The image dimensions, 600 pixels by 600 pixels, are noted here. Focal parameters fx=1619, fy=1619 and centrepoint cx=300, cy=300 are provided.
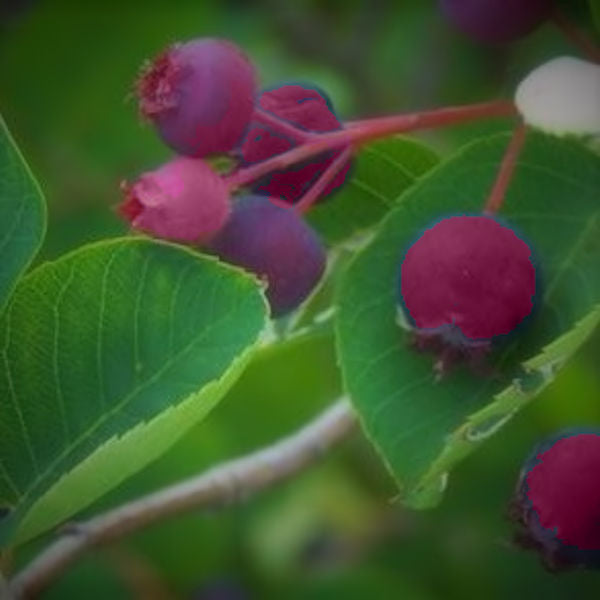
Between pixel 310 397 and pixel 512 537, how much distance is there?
1227mm

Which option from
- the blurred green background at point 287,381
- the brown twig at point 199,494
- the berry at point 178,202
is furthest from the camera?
the blurred green background at point 287,381

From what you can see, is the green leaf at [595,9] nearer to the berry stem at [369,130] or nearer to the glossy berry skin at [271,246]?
the berry stem at [369,130]

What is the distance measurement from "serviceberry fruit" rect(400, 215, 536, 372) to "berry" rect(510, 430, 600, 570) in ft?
0.32

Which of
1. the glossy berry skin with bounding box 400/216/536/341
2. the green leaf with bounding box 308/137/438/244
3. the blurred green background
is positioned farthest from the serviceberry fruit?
the blurred green background

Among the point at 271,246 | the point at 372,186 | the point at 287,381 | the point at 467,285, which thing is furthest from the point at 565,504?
the point at 287,381

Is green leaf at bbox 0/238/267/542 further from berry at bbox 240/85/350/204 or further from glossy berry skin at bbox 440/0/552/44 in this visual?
glossy berry skin at bbox 440/0/552/44

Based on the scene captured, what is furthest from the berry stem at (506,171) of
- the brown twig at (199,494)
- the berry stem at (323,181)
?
the brown twig at (199,494)

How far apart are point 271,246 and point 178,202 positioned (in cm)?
8

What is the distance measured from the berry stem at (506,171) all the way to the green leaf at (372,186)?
0.55ft

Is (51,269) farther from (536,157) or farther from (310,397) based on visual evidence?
(310,397)

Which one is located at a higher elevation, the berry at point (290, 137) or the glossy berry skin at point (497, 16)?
the glossy berry skin at point (497, 16)

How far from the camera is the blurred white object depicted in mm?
1199

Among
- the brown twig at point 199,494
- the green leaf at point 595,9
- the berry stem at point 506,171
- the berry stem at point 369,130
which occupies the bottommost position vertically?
the brown twig at point 199,494

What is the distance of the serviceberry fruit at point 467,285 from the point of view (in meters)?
1.11
